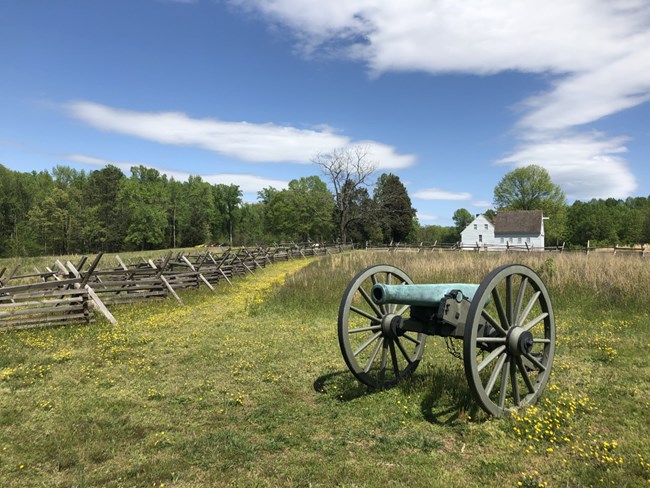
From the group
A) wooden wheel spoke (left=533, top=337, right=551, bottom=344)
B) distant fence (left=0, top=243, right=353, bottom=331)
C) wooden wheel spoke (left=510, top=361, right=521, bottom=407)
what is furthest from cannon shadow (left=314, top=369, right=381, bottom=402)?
distant fence (left=0, top=243, right=353, bottom=331)

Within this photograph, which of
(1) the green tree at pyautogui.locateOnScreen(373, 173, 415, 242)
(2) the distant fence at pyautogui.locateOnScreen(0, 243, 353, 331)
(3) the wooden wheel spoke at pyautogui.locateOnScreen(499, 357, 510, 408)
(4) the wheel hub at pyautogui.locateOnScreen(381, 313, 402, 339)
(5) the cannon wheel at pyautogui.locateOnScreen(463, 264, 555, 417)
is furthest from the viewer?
(1) the green tree at pyautogui.locateOnScreen(373, 173, 415, 242)

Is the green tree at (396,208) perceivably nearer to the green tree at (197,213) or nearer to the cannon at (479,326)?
the green tree at (197,213)

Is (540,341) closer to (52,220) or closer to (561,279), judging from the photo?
(561,279)

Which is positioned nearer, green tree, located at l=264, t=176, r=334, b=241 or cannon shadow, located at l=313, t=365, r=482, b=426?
cannon shadow, located at l=313, t=365, r=482, b=426

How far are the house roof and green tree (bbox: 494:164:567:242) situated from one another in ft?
45.3

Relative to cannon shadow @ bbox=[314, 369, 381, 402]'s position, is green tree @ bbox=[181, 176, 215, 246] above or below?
above

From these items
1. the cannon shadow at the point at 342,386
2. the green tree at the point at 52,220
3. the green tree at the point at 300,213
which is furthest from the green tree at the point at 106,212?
the cannon shadow at the point at 342,386

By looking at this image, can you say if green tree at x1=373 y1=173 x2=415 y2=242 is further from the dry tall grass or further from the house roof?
the dry tall grass

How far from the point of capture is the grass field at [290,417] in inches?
130

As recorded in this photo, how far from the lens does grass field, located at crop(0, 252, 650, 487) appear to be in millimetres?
3314

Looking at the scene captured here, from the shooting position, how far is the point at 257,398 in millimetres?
5105

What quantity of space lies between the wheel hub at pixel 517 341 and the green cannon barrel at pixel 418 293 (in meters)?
0.55

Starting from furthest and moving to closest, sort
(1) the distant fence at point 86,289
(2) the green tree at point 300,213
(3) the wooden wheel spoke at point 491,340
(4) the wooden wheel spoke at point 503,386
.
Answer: (2) the green tree at point 300,213, (1) the distant fence at point 86,289, (4) the wooden wheel spoke at point 503,386, (3) the wooden wheel spoke at point 491,340

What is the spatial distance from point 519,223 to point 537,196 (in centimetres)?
1866
